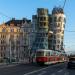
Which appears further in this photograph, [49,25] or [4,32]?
[49,25]

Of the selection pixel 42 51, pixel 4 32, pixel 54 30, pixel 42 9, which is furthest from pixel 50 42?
pixel 42 51

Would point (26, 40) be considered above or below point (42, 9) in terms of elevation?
below

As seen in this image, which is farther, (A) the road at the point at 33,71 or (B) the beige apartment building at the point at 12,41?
(B) the beige apartment building at the point at 12,41

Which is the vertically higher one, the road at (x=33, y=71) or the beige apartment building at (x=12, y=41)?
the beige apartment building at (x=12, y=41)

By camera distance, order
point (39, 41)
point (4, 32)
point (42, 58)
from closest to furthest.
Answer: point (42, 58) → point (4, 32) → point (39, 41)

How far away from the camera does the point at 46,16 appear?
152 m

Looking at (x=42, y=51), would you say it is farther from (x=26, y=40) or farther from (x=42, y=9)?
(x=42, y=9)

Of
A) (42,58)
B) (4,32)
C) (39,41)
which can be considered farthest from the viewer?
(39,41)

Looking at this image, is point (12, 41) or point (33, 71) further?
point (12, 41)

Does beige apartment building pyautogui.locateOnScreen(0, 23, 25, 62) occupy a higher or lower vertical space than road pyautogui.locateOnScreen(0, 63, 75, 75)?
higher

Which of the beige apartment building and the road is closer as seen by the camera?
the road

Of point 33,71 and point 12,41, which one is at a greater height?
point 12,41

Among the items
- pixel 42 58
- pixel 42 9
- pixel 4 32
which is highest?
pixel 42 9

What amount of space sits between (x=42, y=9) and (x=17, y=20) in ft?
37.8
